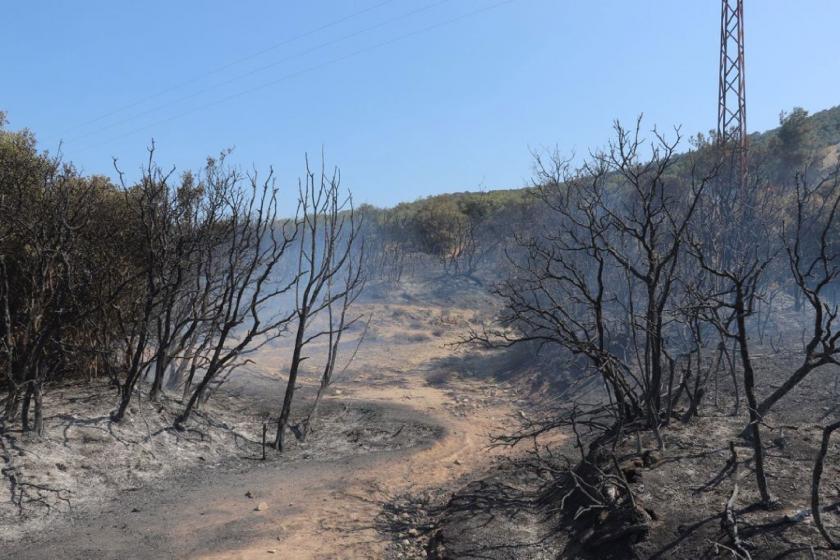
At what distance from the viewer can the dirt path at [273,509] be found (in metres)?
6.32

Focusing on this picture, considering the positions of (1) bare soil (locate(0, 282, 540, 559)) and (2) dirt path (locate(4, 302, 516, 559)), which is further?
(1) bare soil (locate(0, 282, 540, 559))

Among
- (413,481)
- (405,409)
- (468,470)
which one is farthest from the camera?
(405,409)

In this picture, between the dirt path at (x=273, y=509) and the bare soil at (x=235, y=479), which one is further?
the bare soil at (x=235, y=479)

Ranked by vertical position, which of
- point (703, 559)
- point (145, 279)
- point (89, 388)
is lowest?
point (703, 559)

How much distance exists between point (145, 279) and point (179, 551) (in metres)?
5.33

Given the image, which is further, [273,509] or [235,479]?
[235,479]

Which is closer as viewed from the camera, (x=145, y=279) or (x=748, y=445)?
(x=748, y=445)

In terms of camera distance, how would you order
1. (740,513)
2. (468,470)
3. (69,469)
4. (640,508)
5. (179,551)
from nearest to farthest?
1. (740,513)
2. (640,508)
3. (179,551)
4. (69,469)
5. (468,470)

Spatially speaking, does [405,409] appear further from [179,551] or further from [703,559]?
[703,559]

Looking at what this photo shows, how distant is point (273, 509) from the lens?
24.3 ft

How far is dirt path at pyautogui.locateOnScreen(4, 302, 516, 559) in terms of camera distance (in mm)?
6316

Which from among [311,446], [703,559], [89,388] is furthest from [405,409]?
[703,559]

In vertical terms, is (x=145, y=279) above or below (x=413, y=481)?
above

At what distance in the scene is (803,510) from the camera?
4.87 meters
